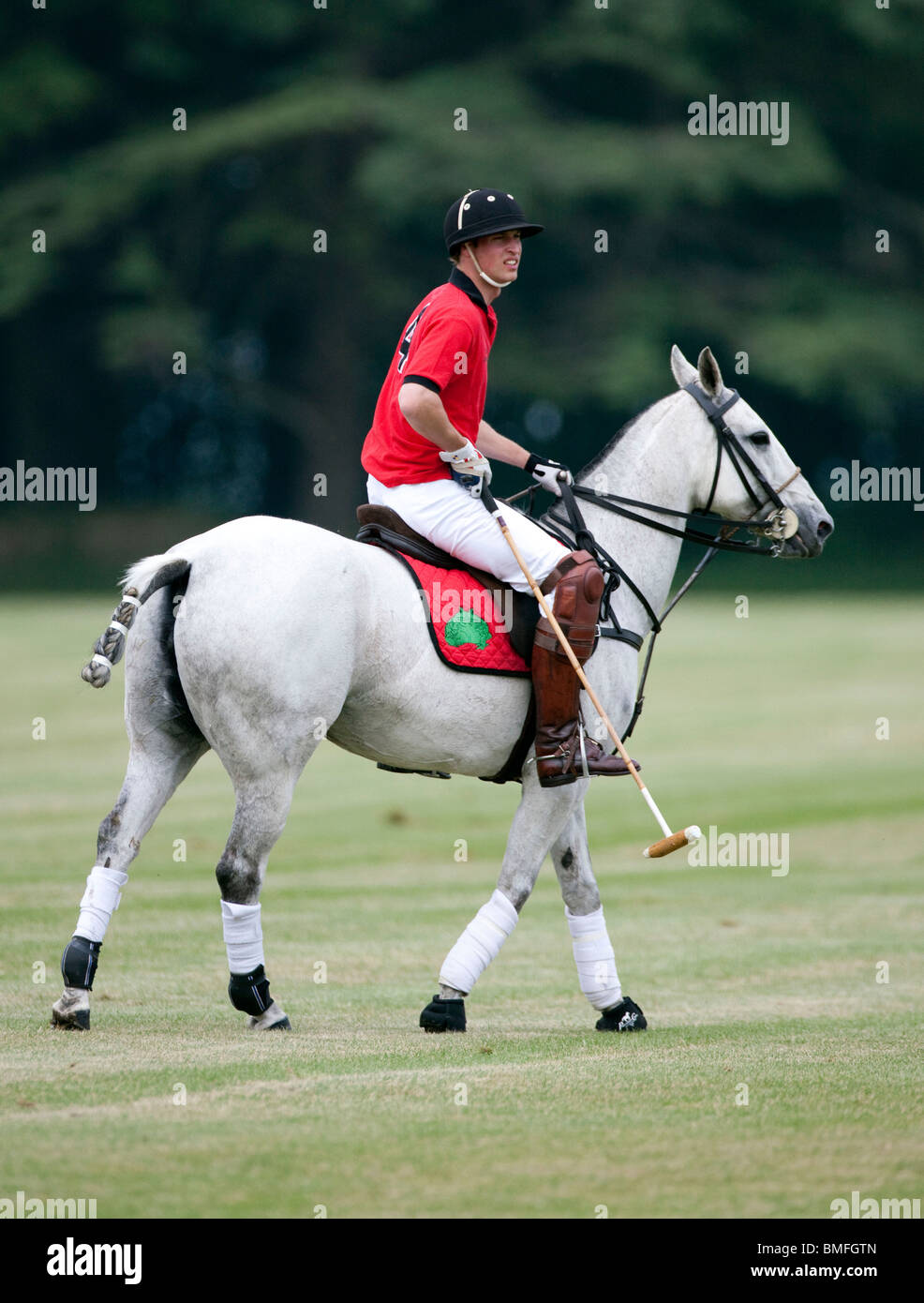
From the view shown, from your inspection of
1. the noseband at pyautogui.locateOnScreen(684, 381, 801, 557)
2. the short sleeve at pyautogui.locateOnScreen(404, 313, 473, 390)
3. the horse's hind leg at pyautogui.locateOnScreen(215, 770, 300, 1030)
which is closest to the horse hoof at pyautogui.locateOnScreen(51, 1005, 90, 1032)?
the horse's hind leg at pyautogui.locateOnScreen(215, 770, 300, 1030)

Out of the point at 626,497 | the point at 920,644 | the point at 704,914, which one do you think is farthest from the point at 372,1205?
the point at 920,644

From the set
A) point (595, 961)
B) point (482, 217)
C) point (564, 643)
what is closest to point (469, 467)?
point (564, 643)

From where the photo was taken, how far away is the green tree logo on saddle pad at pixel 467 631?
7137 mm

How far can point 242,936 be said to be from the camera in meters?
6.95

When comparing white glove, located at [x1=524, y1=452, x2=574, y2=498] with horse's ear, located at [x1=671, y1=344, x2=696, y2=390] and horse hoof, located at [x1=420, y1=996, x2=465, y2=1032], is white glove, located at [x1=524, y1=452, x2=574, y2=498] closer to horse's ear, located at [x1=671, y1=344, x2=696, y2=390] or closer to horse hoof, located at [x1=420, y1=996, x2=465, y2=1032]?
horse's ear, located at [x1=671, y1=344, x2=696, y2=390]

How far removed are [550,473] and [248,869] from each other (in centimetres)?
211

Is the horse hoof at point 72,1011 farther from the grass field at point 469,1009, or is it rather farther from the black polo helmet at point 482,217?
the black polo helmet at point 482,217

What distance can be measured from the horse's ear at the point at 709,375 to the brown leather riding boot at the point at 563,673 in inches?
42.7

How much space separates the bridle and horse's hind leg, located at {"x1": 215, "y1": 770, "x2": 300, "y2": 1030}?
1.60 meters

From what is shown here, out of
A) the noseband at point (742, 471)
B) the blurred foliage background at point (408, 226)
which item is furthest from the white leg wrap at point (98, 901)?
the blurred foliage background at point (408, 226)

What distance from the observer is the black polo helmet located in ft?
23.8

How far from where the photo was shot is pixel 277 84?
40469mm

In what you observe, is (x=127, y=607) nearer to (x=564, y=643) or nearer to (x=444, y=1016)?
(x=564, y=643)

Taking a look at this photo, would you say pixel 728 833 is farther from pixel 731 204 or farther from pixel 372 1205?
pixel 731 204
